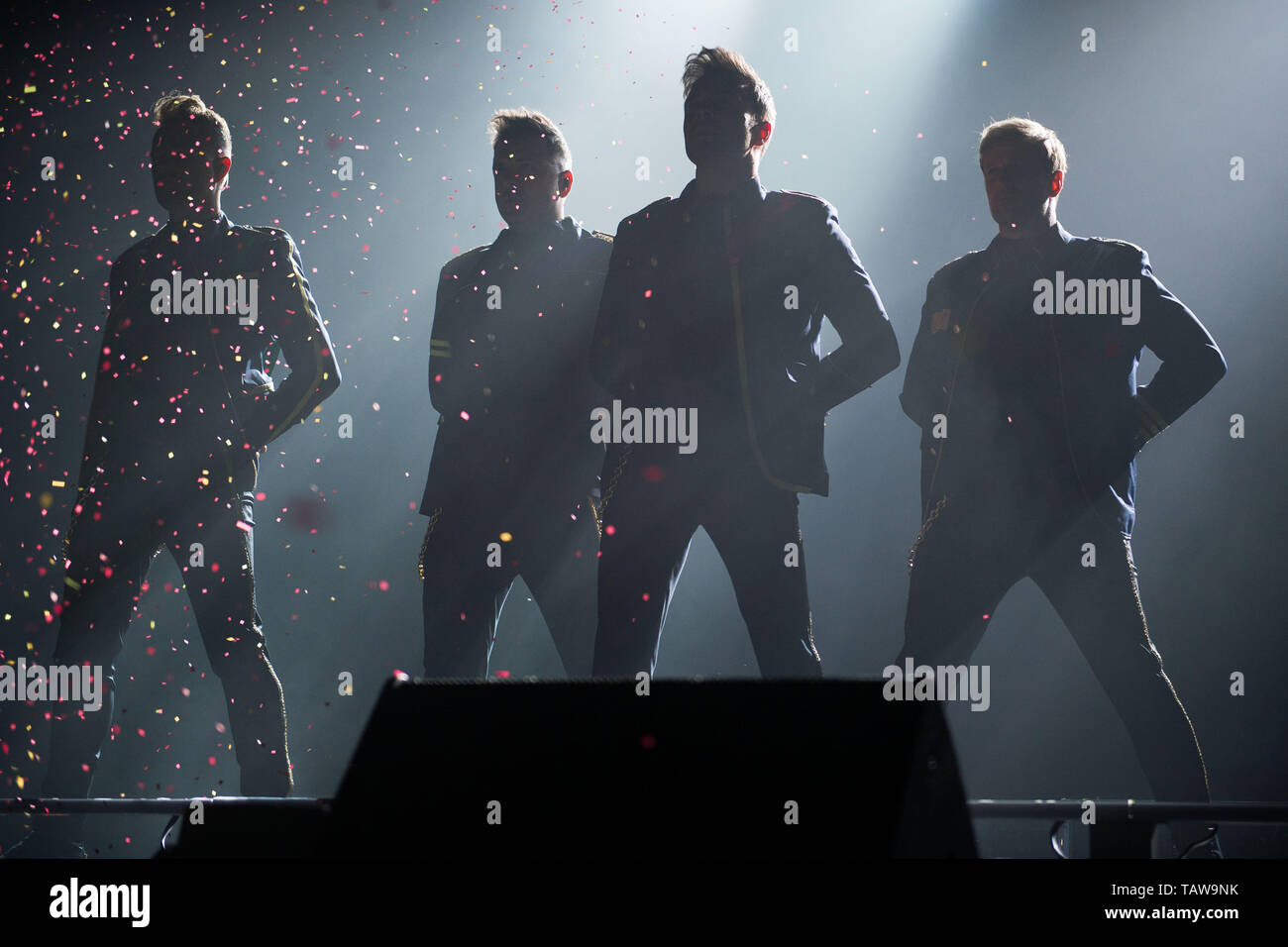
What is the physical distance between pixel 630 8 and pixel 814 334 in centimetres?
131

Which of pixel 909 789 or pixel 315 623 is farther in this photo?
pixel 315 623

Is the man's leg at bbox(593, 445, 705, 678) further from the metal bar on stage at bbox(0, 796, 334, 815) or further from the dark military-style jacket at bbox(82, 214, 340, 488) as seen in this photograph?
the dark military-style jacket at bbox(82, 214, 340, 488)

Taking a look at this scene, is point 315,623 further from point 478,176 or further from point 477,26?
point 477,26

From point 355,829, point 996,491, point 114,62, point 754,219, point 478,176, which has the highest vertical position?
point 114,62

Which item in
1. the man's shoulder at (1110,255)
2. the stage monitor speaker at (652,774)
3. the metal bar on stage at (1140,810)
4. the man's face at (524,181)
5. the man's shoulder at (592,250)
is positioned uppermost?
the man's face at (524,181)

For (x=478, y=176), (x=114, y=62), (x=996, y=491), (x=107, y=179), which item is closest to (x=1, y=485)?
(x=107, y=179)

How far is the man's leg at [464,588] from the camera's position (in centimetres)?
241

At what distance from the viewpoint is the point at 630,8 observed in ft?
9.54

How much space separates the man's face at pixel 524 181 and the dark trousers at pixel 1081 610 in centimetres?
137

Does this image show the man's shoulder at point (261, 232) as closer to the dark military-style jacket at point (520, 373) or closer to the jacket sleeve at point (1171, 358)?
the dark military-style jacket at point (520, 373)

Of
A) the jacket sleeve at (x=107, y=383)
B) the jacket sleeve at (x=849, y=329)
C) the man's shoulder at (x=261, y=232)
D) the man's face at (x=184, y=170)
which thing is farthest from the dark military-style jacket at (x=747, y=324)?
the jacket sleeve at (x=107, y=383)

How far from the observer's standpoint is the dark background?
277 centimetres

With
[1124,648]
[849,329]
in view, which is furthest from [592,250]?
[1124,648]

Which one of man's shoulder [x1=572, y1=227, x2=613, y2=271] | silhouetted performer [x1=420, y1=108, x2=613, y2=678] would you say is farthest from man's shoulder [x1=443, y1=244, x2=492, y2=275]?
man's shoulder [x1=572, y1=227, x2=613, y2=271]
